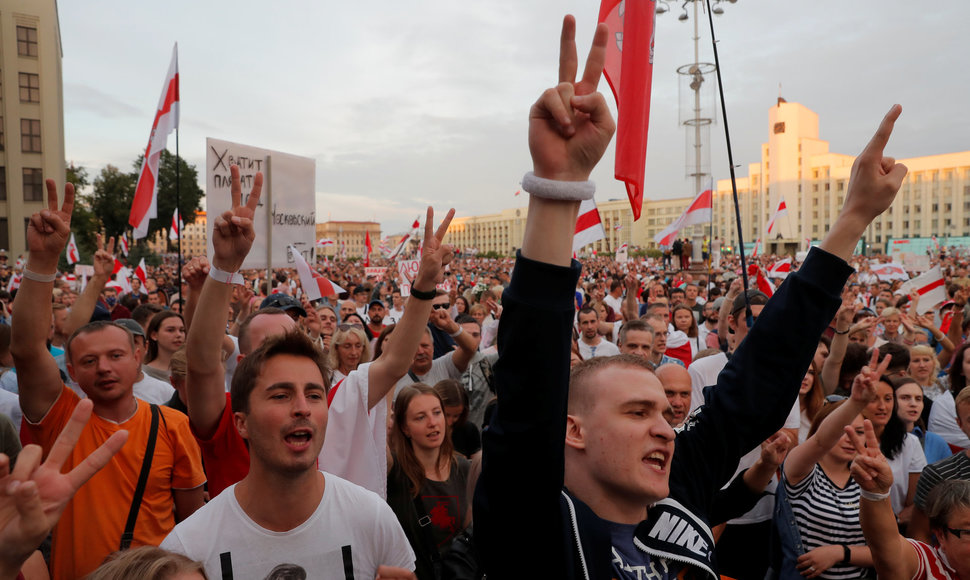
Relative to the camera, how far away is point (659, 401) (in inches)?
68.7

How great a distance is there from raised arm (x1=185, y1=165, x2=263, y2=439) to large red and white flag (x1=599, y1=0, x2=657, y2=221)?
148cm

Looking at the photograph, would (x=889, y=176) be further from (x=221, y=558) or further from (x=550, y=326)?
(x=221, y=558)

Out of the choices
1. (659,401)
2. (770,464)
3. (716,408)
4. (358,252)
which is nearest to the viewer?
(659,401)

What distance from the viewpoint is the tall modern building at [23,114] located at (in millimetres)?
40375

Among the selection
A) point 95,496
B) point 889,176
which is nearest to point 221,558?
point 95,496

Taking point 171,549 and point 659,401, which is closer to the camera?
point 659,401

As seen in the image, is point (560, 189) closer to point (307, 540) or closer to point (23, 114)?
point (307, 540)

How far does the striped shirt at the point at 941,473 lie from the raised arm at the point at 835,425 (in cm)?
61

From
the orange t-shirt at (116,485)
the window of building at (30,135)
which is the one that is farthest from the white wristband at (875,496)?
the window of building at (30,135)

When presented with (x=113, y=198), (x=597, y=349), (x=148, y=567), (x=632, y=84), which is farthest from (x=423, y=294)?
(x=113, y=198)

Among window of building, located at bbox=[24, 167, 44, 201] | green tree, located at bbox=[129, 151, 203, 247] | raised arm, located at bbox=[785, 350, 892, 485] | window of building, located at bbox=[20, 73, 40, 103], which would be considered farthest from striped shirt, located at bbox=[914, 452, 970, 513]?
green tree, located at bbox=[129, 151, 203, 247]

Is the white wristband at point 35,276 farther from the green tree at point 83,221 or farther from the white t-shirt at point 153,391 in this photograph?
the green tree at point 83,221

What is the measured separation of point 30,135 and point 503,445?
5049 centimetres

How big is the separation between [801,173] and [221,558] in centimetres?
10388
